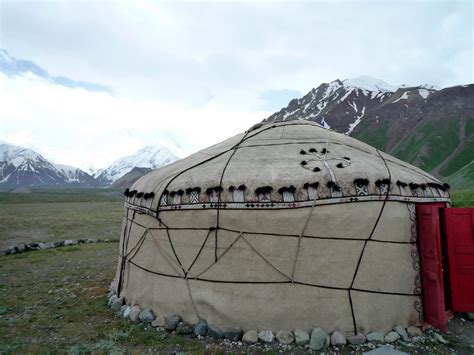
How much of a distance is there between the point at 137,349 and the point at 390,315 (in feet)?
11.1

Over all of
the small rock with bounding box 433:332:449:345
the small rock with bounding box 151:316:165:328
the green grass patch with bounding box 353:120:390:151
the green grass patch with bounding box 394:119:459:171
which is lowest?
the small rock with bounding box 433:332:449:345

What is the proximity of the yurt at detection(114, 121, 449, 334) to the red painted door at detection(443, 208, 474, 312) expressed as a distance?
49 centimetres

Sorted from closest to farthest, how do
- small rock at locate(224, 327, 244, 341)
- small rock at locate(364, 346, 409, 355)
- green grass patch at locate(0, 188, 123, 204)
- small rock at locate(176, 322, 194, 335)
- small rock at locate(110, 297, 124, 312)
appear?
small rock at locate(364, 346, 409, 355)
small rock at locate(224, 327, 244, 341)
small rock at locate(176, 322, 194, 335)
small rock at locate(110, 297, 124, 312)
green grass patch at locate(0, 188, 123, 204)

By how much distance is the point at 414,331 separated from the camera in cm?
460

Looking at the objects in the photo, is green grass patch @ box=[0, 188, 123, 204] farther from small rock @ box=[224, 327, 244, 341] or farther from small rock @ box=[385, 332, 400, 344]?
small rock @ box=[385, 332, 400, 344]

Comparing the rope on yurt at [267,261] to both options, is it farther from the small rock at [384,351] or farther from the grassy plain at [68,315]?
the small rock at [384,351]

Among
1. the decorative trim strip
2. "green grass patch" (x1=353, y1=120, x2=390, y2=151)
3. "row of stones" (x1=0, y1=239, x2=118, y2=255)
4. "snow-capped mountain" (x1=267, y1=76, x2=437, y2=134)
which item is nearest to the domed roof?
the decorative trim strip

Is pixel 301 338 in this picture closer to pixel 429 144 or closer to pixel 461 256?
pixel 461 256

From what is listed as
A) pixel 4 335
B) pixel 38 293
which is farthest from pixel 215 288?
pixel 38 293

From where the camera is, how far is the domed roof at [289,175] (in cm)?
457

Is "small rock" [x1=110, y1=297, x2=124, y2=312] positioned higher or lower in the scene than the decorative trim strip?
lower

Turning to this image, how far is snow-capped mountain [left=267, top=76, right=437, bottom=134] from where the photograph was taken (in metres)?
76.8

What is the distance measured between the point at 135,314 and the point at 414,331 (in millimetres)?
4016

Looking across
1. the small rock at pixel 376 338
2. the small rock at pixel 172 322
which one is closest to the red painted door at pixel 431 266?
the small rock at pixel 376 338
